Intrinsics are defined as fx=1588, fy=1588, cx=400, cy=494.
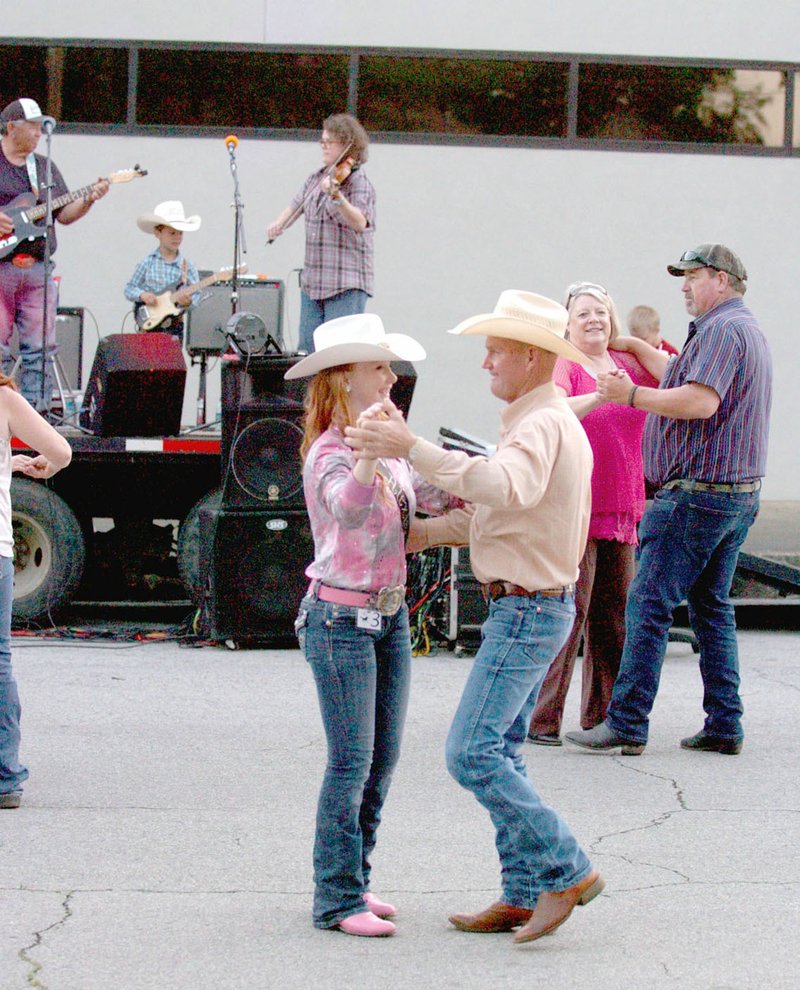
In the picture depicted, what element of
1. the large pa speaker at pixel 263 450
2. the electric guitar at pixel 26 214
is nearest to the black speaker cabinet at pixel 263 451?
the large pa speaker at pixel 263 450

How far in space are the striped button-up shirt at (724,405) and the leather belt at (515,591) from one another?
6.90 ft

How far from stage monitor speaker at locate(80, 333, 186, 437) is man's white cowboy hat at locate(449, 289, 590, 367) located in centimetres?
531

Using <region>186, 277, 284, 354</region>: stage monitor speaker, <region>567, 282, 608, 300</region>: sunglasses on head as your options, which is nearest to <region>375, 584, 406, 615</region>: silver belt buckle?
<region>567, 282, 608, 300</region>: sunglasses on head

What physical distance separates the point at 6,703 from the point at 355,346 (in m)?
2.18

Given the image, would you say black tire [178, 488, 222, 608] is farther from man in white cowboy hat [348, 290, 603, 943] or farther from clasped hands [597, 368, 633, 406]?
man in white cowboy hat [348, 290, 603, 943]

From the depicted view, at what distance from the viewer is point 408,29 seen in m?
14.7

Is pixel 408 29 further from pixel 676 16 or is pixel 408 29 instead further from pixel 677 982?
pixel 677 982

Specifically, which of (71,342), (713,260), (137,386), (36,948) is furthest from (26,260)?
(36,948)

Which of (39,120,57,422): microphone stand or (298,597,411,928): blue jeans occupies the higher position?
(39,120,57,422): microphone stand

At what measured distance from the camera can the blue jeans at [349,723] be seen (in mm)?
4090

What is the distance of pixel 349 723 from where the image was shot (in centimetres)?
409

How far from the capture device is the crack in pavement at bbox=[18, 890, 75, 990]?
3.85 m

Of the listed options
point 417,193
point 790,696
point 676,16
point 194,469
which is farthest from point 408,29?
point 790,696

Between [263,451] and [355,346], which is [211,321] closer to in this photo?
[263,451]
